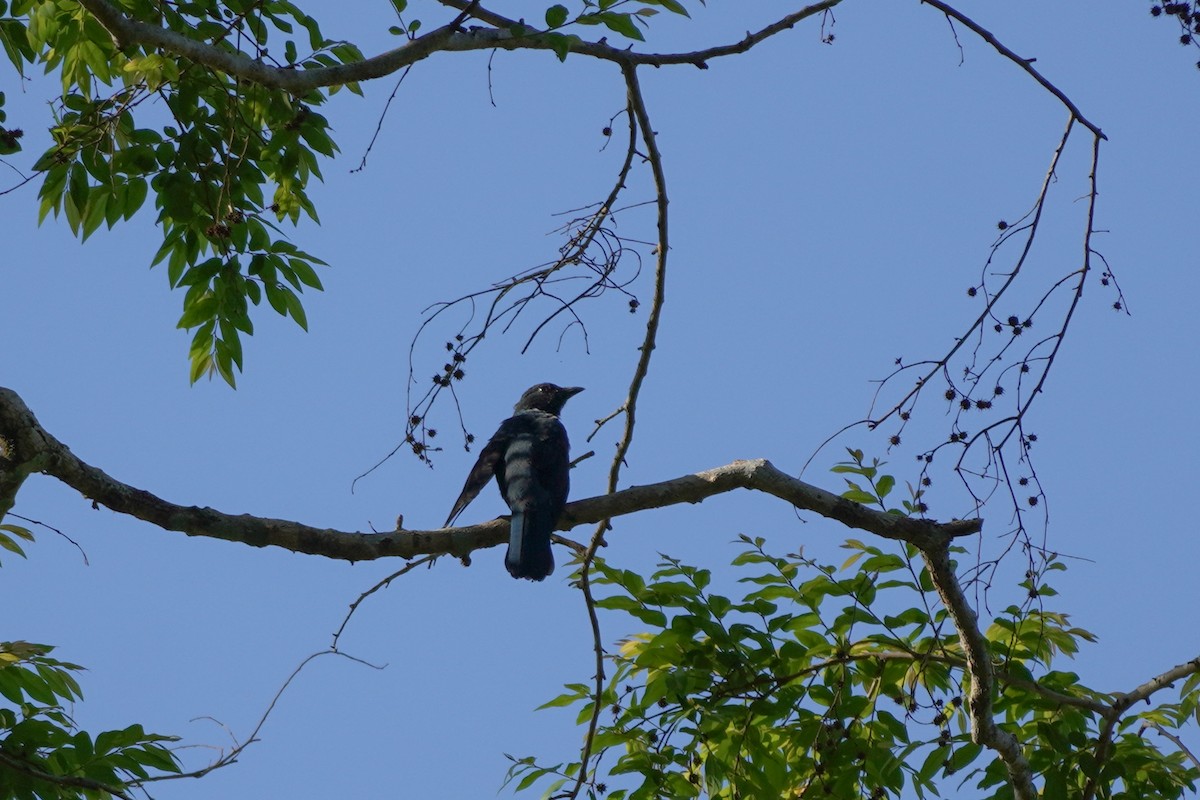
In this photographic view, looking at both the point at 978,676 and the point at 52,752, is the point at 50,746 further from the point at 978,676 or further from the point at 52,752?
the point at 978,676

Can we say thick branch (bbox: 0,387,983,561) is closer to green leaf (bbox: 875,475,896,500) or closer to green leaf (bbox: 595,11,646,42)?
green leaf (bbox: 875,475,896,500)

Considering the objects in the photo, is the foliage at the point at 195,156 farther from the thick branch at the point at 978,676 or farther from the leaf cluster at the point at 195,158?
the thick branch at the point at 978,676

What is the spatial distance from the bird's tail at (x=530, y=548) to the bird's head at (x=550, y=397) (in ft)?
8.15

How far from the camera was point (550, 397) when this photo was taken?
8.64 meters

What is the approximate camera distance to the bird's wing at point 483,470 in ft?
20.4

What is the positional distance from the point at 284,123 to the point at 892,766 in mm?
3744

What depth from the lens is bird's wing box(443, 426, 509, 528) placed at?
6.22 meters

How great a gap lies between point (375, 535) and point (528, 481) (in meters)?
1.75

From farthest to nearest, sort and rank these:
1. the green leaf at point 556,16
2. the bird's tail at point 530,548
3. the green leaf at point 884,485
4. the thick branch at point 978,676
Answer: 1. the bird's tail at point 530,548
2. the green leaf at point 884,485
3. the thick branch at point 978,676
4. the green leaf at point 556,16

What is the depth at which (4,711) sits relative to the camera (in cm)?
467

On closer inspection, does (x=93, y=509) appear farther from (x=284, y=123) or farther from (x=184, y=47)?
(x=284, y=123)

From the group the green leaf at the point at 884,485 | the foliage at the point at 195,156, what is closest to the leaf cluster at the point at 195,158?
the foliage at the point at 195,156

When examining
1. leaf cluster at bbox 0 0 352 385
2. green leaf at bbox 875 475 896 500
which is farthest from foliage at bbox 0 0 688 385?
green leaf at bbox 875 475 896 500

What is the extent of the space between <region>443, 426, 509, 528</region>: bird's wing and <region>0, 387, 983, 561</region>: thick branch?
62cm
